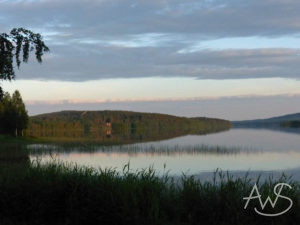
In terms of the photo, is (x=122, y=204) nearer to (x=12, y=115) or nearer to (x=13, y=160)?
(x=13, y=160)

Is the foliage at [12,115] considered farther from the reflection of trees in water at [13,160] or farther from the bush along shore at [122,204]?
the bush along shore at [122,204]

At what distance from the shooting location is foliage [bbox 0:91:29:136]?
92.8m

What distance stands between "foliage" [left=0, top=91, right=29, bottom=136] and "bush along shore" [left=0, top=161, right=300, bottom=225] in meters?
82.0

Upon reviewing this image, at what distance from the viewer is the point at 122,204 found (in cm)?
1359

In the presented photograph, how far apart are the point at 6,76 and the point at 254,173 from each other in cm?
2194

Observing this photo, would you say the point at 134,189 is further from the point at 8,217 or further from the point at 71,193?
the point at 8,217

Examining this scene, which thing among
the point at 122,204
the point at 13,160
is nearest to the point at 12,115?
the point at 13,160

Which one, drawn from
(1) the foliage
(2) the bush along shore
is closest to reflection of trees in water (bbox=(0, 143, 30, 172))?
(2) the bush along shore

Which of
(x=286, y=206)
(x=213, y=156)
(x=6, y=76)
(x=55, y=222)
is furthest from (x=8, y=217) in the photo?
(x=213, y=156)

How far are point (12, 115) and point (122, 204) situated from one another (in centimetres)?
8501

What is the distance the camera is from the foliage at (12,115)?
92838 mm

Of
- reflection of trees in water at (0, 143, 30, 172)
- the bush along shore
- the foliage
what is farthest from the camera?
the foliage

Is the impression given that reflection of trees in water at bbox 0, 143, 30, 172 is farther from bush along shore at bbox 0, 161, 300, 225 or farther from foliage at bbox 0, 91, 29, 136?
foliage at bbox 0, 91, 29, 136

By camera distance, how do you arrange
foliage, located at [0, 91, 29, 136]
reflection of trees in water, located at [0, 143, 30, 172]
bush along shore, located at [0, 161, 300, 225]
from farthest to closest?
foliage, located at [0, 91, 29, 136]
reflection of trees in water, located at [0, 143, 30, 172]
bush along shore, located at [0, 161, 300, 225]
